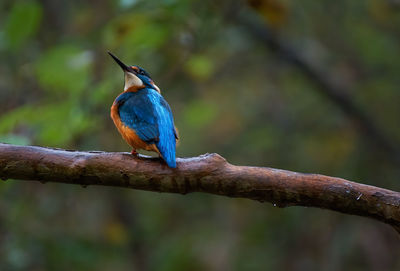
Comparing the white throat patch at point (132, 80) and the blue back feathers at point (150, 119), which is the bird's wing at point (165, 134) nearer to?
the blue back feathers at point (150, 119)

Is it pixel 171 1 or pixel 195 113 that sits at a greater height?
pixel 171 1

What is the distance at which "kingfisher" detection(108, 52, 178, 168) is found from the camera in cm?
315

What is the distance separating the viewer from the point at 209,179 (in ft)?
8.84

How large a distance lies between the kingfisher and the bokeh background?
1.08m

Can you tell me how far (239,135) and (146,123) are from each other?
4735 mm

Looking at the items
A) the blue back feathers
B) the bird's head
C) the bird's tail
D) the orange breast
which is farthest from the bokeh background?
the bird's tail

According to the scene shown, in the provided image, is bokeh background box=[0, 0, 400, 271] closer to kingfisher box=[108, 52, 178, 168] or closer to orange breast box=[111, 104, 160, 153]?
kingfisher box=[108, 52, 178, 168]

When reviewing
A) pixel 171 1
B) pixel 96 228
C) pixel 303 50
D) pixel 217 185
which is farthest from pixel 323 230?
pixel 217 185

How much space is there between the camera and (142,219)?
791 centimetres

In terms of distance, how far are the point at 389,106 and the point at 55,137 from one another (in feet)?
18.5

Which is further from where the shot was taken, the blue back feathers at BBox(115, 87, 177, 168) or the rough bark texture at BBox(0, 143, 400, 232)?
the blue back feathers at BBox(115, 87, 177, 168)

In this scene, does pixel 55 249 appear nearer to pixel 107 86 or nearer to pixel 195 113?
pixel 195 113

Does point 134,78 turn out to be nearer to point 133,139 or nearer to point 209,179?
point 133,139

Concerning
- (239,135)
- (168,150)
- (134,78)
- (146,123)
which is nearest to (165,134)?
(146,123)
